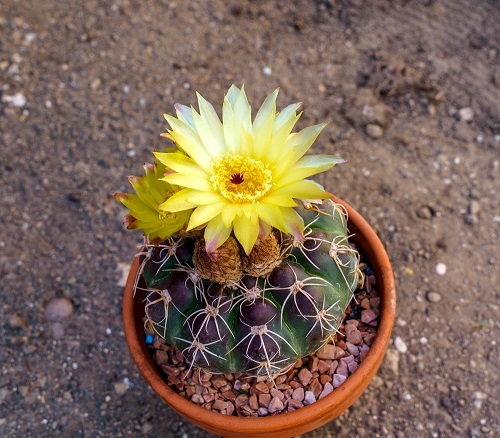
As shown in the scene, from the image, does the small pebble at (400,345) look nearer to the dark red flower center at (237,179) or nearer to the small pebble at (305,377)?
the small pebble at (305,377)

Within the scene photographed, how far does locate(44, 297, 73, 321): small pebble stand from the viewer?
2.31 meters

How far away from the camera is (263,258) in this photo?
4.58ft

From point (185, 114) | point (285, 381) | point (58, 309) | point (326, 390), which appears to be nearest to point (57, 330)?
point (58, 309)

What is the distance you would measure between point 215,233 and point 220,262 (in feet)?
0.45

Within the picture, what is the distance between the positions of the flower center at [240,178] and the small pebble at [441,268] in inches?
49.8

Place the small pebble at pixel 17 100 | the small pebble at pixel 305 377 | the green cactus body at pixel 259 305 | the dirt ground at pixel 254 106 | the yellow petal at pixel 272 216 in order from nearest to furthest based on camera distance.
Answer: the yellow petal at pixel 272 216 → the green cactus body at pixel 259 305 → the small pebble at pixel 305 377 → the dirt ground at pixel 254 106 → the small pebble at pixel 17 100

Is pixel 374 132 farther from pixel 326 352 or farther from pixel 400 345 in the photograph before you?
pixel 326 352

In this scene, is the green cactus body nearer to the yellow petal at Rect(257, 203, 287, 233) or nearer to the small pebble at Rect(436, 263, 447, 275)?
the yellow petal at Rect(257, 203, 287, 233)

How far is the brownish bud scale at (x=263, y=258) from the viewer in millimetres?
1377

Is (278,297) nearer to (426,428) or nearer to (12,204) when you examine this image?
(426,428)

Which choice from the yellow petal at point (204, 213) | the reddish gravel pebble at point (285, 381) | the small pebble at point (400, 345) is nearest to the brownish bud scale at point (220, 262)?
the yellow petal at point (204, 213)

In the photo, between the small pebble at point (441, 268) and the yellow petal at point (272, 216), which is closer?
the yellow petal at point (272, 216)

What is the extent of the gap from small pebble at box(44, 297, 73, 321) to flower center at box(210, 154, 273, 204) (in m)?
1.23

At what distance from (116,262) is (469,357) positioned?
139cm
